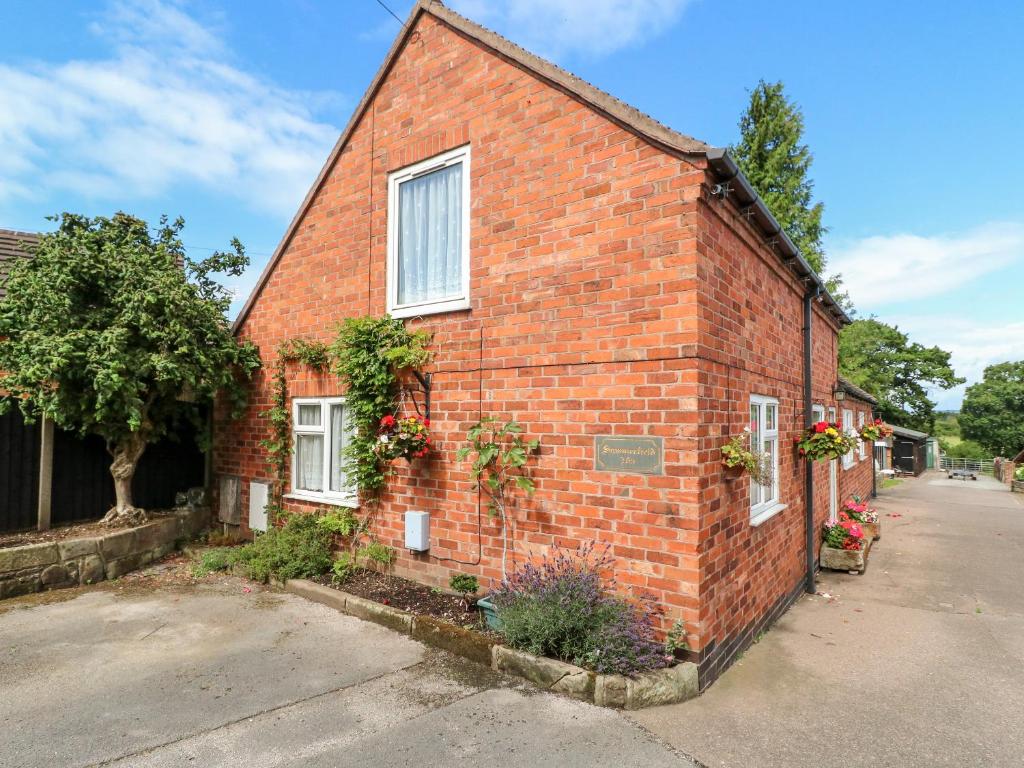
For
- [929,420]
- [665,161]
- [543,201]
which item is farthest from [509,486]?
[929,420]

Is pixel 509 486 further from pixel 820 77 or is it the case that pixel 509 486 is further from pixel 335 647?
pixel 820 77

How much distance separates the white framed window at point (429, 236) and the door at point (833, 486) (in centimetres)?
714

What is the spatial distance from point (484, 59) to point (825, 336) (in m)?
6.89

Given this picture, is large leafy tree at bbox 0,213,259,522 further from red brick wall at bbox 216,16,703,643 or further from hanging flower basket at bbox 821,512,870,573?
hanging flower basket at bbox 821,512,870,573

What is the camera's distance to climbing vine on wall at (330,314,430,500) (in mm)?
6023

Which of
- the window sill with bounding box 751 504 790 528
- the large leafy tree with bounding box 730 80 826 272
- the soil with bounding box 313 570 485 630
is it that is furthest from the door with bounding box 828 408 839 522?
the large leafy tree with bounding box 730 80 826 272

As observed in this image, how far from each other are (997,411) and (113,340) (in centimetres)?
7552

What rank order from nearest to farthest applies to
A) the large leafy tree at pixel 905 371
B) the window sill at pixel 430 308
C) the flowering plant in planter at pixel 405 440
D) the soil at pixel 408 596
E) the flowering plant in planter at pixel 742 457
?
the flowering plant in planter at pixel 742 457 < the soil at pixel 408 596 < the flowering plant in planter at pixel 405 440 < the window sill at pixel 430 308 < the large leafy tree at pixel 905 371

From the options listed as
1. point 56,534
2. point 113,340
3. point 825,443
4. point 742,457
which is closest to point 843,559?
point 825,443

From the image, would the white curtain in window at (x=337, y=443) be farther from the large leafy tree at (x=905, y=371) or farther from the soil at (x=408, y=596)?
the large leafy tree at (x=905, y=371)

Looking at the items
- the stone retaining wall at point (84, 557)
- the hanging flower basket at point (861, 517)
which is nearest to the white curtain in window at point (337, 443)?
the stone retaining wall at point (84, 557)

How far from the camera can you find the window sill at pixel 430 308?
5.62 metres

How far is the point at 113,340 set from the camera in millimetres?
6227

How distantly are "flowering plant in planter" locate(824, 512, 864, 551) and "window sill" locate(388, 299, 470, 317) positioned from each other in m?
6.65
